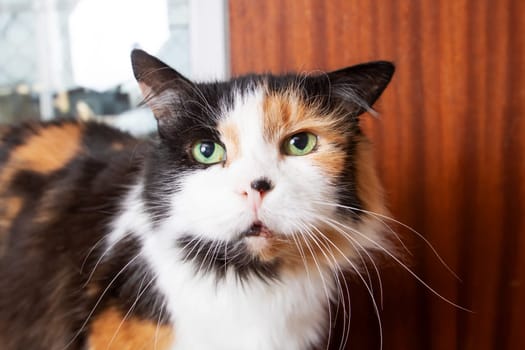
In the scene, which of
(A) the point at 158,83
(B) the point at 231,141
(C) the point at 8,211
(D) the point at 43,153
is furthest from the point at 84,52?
(B) the point at 231,141

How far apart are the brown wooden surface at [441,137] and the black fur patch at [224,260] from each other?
1.40 ft

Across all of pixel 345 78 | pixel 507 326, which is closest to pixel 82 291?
pixel 345 78

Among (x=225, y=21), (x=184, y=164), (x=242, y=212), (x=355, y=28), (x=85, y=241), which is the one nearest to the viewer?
(x=242, y=212)

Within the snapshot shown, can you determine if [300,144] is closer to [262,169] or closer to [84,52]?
[262,169]

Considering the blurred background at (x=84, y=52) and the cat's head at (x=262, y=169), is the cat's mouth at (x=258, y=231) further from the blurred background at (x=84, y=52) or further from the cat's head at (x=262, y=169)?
the blurred background at (x=84, y=52)

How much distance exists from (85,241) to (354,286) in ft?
1.88

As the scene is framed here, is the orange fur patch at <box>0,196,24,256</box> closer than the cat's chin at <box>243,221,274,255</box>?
No

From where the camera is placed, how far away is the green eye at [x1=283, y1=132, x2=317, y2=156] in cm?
75

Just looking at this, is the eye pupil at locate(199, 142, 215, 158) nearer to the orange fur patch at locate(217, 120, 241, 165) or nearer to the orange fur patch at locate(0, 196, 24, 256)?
the orange fur patch at locate(217, 120, 241, 165)

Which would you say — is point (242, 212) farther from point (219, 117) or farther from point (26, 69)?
point (26, 69)

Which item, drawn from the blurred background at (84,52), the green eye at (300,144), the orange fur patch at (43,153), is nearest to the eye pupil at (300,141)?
the green eye at (300,144)

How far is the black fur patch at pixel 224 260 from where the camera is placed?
0.73 metres

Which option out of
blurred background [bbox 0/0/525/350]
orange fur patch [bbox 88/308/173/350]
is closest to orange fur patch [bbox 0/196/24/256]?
orange fur patch [bbox 88/308/173/350]

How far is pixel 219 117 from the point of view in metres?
0.76
